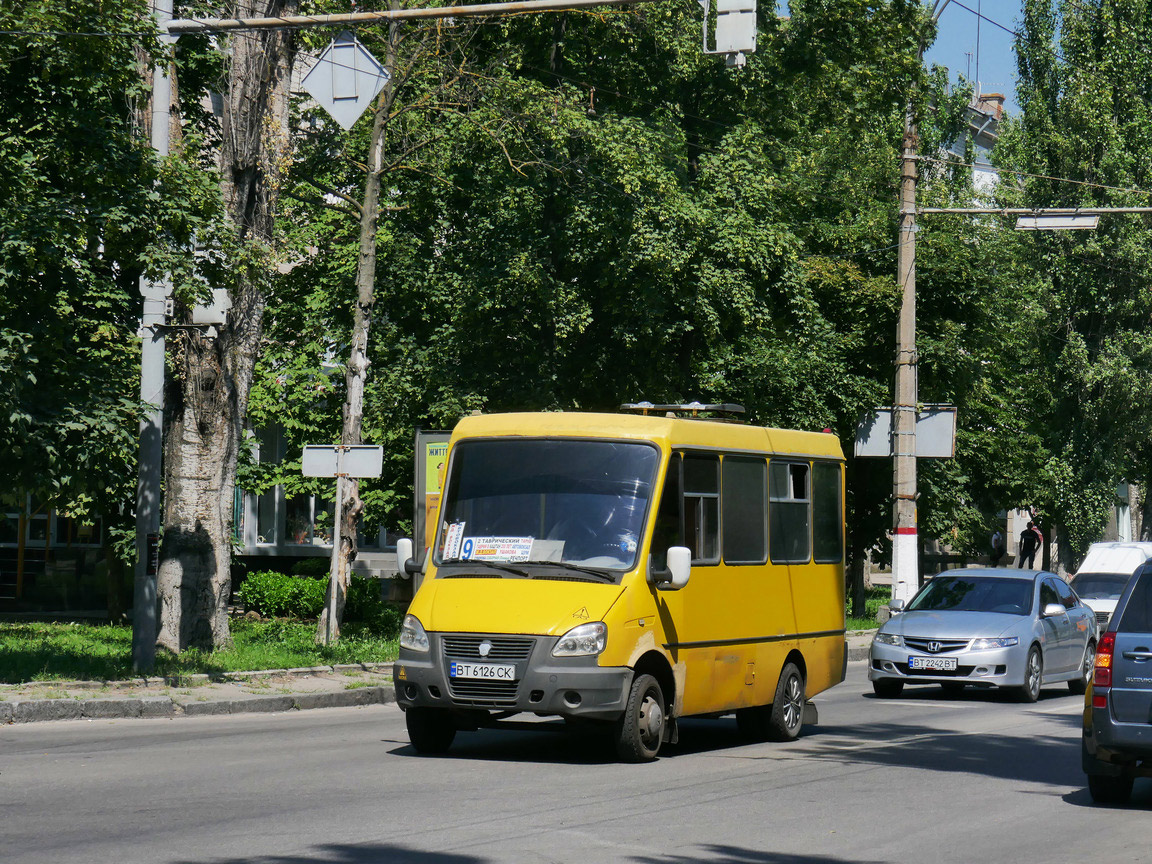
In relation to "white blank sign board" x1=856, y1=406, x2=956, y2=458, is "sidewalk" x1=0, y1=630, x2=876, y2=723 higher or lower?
lower

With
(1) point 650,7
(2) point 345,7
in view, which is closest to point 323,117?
(2) point 345,7

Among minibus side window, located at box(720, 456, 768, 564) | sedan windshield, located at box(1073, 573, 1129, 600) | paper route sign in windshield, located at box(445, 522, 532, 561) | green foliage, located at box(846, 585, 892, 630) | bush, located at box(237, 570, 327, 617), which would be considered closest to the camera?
paper route sign in windshield, located at box(445, 522, 532, 561)

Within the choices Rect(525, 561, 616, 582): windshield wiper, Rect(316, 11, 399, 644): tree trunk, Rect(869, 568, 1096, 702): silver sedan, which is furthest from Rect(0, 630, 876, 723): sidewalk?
Rect(869, 568, 1096, 702): silver sedan

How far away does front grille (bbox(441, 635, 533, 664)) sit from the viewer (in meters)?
11.0

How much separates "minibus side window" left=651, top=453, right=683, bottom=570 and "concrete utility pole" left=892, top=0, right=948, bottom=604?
14.2 m

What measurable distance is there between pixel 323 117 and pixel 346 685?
41.2 feet

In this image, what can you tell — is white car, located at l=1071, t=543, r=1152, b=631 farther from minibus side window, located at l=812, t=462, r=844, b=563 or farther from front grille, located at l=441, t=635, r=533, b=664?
front grille, located at l=441, t=635, r=533, b=664

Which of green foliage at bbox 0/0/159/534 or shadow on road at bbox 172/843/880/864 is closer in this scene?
shadow on road at bbox 172/843/880/864

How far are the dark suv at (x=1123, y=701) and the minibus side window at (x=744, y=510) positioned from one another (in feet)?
11.7

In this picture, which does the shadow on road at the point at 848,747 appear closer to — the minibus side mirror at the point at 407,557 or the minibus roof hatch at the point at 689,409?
the minibus side mirror at the point at 407,557

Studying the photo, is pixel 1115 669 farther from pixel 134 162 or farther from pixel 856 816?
pixel 134 162

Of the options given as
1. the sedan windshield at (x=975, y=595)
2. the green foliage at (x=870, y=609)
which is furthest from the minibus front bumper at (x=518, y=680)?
the green foliage at (x=870, y=609)

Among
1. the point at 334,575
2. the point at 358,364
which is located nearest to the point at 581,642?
the point at 334,575

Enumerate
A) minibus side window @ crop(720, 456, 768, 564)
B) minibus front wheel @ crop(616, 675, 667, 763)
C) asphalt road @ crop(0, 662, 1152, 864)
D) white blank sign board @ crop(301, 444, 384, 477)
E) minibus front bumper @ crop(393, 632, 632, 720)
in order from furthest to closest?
white blank sign board @ crop(301, 444, 384, 477) → minibus side window @ crop(720, 456, 768, 564) → minibus front wheel @ crop(616, 675, 667, 763) → minibus front bumper @ crop(393, 632, 632, 720) → asphalt road @ crop(0, 662, 1152, 864)
